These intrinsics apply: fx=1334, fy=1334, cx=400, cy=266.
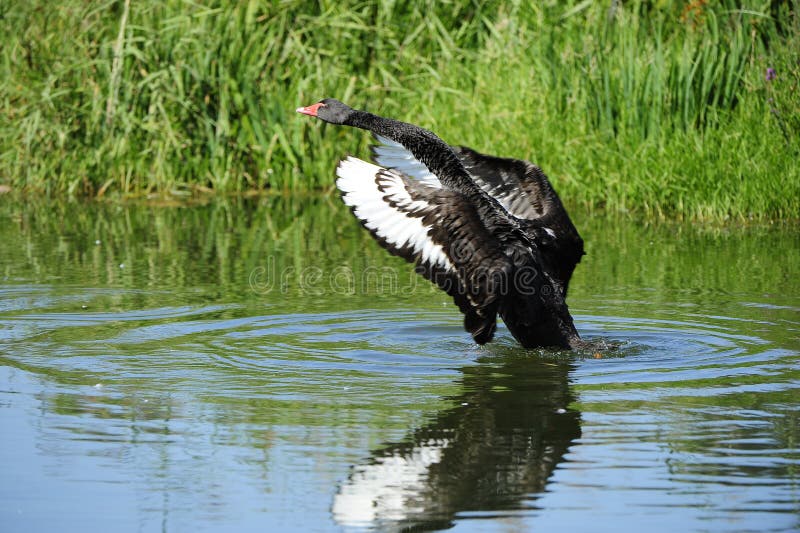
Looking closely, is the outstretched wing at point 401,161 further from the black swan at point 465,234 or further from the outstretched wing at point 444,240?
the outstretched wing at point 444,240

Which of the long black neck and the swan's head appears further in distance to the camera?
the swan's head

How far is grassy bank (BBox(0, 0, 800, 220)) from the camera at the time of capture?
12.1 metres

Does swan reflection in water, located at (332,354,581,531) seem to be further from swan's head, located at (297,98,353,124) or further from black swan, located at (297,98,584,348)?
swan's head, located at (297,98,353,124)

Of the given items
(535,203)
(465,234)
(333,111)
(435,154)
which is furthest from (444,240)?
(333,111)

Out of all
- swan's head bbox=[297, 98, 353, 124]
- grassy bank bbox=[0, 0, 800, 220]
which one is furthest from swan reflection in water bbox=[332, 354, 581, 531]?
grassy bank bbox=[0, 0, 800, 220]

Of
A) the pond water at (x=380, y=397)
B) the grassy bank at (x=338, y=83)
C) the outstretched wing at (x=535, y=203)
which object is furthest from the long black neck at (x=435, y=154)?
the grassy bank at (x=338, y=83)

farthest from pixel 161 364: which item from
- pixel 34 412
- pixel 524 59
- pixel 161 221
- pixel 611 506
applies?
pixel 524 59

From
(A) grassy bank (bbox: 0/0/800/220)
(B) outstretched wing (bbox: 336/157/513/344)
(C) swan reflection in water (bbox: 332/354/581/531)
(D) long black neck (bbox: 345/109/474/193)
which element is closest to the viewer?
(C) swan reflection in water (bbox: 332/354/581/531)

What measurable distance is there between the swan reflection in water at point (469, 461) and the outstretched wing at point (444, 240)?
1.87 feet

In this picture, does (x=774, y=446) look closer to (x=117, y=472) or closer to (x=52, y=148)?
(x=117, y=472)

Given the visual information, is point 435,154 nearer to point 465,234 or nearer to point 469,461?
point 465,234

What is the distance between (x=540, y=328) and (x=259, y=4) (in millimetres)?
7683

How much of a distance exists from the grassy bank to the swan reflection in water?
6299 mm

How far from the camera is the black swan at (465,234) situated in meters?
6.77
